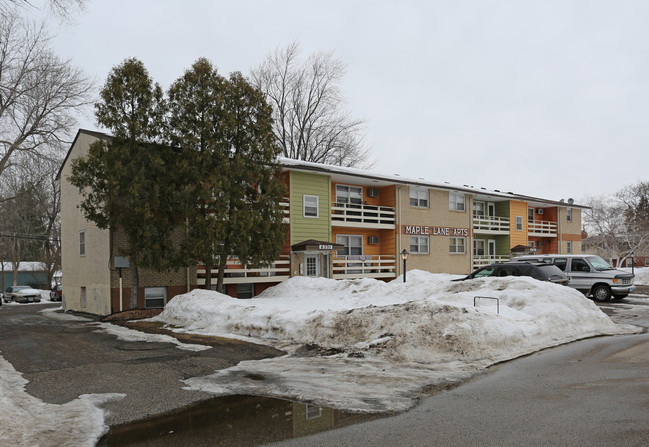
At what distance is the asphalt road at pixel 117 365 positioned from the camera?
7.60 meters

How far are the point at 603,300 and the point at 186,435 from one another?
21290 mm

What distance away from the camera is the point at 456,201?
35906 mm

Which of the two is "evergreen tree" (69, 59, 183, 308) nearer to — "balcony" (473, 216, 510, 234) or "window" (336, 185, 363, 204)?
"window" (336, 185, 363, 204)

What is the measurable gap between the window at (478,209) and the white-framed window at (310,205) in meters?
15.9

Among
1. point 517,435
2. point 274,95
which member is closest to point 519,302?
point 517,435

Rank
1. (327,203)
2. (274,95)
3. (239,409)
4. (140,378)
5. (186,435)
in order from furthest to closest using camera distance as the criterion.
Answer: (274,95)
(327,203)
(140,378)
(239,409)
(186,435)

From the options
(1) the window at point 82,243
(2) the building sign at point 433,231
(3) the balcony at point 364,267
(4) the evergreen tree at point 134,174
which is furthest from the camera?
(2) the building sign at point 433,231

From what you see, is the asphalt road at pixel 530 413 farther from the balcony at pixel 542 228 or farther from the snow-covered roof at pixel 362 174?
the balcony at pixel 542 228

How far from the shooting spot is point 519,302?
548 inches

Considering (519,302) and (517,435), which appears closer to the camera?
(517,435)

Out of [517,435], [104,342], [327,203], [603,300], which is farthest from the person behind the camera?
[327,203]

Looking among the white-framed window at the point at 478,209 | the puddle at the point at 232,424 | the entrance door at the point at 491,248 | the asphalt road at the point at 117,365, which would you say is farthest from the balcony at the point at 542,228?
the puddle at the point at 232,424

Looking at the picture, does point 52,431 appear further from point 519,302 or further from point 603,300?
point 603,300

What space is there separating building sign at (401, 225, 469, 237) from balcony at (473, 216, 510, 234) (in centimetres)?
191
